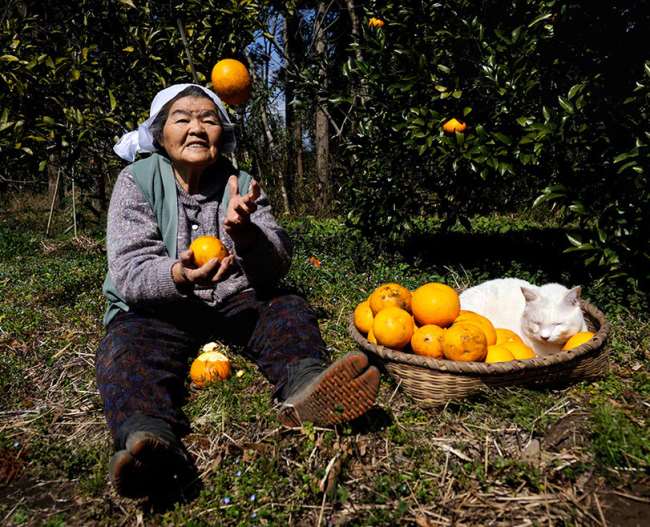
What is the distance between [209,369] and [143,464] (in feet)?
2.89

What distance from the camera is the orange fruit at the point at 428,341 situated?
2.34m

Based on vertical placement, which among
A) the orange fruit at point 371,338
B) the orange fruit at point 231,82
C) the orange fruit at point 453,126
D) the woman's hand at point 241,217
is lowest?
the orange fruit at point 371,338

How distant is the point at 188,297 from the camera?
8.16 ft

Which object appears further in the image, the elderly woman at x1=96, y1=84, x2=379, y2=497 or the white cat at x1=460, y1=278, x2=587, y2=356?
the white cat at x1=460, y1=278, x2=587, y2=356

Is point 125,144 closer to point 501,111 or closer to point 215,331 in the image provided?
point 215,331

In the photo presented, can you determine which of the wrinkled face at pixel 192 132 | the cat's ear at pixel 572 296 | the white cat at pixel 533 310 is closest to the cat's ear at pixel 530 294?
the white cat at pixel 533 310

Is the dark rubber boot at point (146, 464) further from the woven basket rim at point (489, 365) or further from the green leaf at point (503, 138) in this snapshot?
the green leaf at point (503, 138)

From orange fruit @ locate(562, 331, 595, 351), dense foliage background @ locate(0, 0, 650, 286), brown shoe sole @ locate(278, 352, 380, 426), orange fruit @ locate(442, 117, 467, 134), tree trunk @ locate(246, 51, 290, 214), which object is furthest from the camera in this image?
tree trunk @ locate(246, 51, 290, 214)

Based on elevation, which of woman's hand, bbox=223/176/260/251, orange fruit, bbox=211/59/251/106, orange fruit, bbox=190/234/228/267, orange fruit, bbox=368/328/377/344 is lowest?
orange fruit, bbox=368/328/377/344

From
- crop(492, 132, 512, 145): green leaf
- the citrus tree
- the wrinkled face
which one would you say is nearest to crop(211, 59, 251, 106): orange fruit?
the wrinkled face

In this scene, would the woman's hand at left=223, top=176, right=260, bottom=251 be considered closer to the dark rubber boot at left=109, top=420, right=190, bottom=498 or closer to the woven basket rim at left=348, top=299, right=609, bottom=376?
the woven basket rim at left=348, top=299, right=609, bottom=376

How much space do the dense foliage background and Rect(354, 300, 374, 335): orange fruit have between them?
143cm

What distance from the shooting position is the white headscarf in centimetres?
279

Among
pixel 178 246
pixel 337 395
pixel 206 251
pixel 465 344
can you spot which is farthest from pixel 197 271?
pixel 465 344
